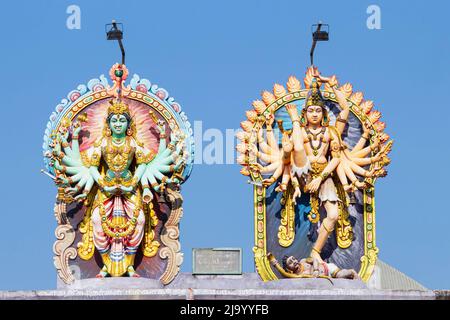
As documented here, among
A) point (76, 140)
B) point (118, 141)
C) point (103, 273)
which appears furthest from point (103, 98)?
point (103, 273)

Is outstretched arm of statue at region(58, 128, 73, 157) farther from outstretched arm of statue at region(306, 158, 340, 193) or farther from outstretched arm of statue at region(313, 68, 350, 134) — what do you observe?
outstretched arm of statue at region(313, 68, 350, 134)

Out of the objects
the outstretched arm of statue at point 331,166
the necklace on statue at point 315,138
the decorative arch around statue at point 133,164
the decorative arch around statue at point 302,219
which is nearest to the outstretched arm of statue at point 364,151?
the decorative arch around statue at point 302,219

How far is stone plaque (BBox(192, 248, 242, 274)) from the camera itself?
37.8 metres

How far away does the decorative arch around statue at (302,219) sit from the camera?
38406mm

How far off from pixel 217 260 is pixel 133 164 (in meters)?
3.06

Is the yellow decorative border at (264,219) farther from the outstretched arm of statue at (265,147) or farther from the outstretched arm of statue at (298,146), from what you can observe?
the outstretched arm of statue at (298,146)

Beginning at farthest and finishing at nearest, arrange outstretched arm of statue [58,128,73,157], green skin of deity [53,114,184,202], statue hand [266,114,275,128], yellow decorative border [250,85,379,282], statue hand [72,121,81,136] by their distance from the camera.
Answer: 1. statue hand [266,114,275,128]
2. statue hand [72,121,81,136]
3. outstretched arm of statue [58,128,73,157]
4. yellow decorative border [250,85,379,282]
5. green skin of deity [53,114,184,202]

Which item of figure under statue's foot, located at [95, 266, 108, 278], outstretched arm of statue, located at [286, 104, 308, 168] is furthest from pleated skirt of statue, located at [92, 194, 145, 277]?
outstretched arm of statue, located at [286, 104, 308, 168]

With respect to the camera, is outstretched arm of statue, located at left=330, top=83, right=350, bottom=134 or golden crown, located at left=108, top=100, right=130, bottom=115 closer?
golden crown, located at left=108, top=100, right=130, bottom=115

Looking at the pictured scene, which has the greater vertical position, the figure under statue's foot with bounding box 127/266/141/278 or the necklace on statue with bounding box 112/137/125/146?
the necklace on statue with bounding box 112/137/125/146

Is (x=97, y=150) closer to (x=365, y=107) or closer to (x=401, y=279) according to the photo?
(x=365, y=107)

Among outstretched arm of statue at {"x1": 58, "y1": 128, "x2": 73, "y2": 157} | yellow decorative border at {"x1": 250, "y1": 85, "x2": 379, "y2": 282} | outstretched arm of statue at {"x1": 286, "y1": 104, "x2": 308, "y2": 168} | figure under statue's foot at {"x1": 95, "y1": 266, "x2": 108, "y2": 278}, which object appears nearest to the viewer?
figure under statue's foot at {"x1": 95, "y1": 266, "x2": 108, "y2": 278}

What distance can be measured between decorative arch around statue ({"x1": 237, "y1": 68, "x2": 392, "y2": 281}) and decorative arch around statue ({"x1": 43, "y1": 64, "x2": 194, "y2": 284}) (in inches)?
69.0
